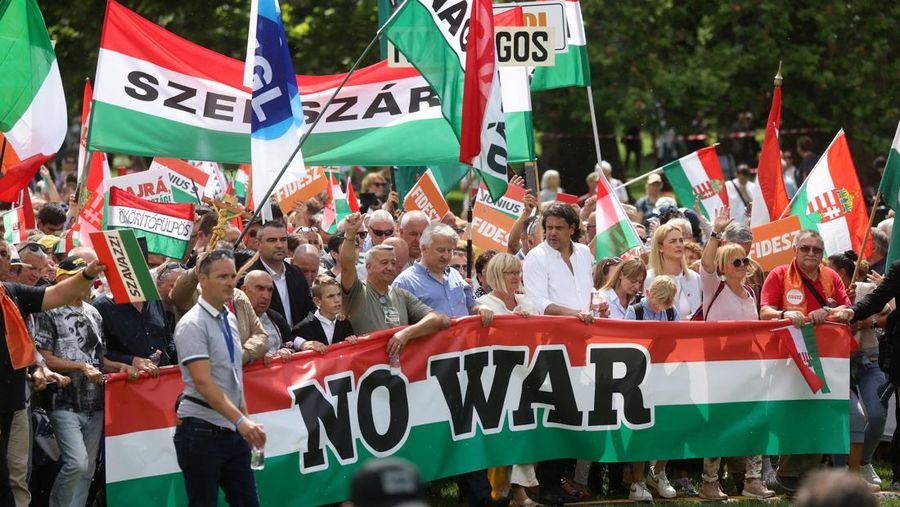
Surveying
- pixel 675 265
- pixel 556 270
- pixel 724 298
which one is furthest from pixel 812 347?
pixel 556 270

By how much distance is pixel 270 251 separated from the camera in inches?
404

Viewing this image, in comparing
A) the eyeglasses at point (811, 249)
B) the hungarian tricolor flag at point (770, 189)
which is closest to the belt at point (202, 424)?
the eyeglasses at point (811, 249)

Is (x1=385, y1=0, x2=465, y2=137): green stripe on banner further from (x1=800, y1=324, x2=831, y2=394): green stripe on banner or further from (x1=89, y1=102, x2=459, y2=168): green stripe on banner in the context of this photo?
(x1=800, y1=324, x2=831, y2=394): green stripe on banner

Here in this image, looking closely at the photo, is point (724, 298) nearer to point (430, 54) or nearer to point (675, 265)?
point (675, 265)

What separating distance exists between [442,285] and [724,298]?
6.57 feet

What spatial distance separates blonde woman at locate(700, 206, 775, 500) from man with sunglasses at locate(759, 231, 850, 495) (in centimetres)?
15

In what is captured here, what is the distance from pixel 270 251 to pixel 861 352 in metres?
4.32

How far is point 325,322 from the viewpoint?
9391 millimetres

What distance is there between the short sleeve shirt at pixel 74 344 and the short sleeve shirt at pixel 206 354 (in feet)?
4.36

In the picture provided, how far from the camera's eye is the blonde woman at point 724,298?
10.2m

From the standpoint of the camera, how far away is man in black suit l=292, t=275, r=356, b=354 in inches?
363

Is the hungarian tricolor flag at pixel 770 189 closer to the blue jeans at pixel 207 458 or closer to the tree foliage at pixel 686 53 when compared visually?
the blue jeans at pixel 207 458

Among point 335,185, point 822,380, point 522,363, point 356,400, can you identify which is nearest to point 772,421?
point 822,380

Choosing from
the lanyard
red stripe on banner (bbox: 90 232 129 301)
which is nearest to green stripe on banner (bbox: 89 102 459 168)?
red stripe on banner (bbox: 90 232 129 301)
